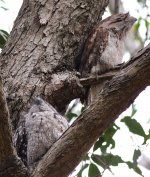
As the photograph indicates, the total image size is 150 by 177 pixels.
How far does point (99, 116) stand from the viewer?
164cm

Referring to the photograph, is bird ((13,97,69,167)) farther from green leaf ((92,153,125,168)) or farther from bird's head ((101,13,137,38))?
bird's head ((101,13,137,38))

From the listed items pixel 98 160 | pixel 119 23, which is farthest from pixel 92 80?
pixel 119 23

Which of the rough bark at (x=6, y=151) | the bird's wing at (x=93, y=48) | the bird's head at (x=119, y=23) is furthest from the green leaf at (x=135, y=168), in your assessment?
the bird's head at (x=119, y=23)

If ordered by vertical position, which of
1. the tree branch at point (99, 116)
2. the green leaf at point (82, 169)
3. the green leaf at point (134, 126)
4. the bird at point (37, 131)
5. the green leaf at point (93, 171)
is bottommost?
the green leaf at point (93, 171)

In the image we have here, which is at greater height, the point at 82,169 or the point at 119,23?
the point at 119,23

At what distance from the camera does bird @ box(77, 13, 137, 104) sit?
2586 millimetres

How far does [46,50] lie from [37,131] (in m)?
0.53

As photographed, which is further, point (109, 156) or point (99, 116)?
point (109, 156)

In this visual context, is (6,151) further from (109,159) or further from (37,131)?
(109,159)

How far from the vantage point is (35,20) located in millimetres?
2590

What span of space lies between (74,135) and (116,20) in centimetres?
147

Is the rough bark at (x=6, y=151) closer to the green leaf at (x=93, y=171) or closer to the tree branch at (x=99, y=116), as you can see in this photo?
the tree branch at (x=99, y=116)

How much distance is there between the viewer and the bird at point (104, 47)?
2.59m

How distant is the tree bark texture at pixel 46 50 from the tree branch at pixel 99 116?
69 centimetres
